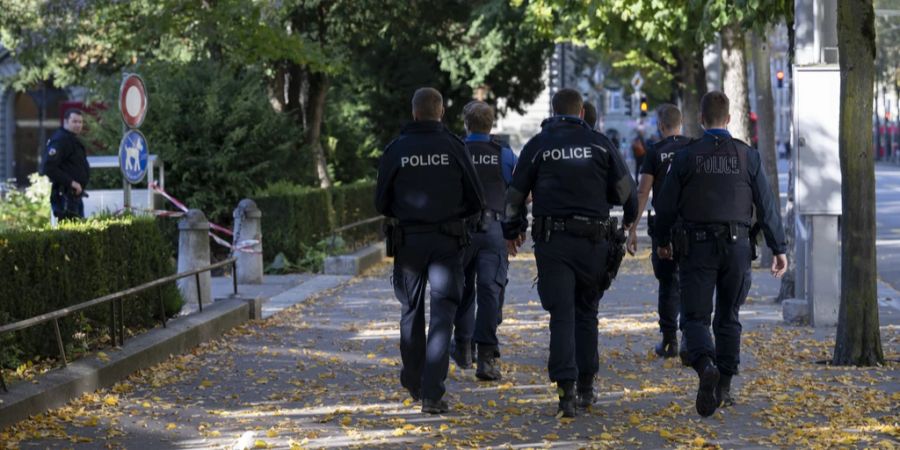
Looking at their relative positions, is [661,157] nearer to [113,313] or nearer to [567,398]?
[567,398]

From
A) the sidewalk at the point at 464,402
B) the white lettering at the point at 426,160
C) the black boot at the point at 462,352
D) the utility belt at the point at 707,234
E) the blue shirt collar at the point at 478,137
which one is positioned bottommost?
the sidewalk at the point at 464,402

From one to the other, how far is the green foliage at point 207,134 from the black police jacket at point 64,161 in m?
4.55

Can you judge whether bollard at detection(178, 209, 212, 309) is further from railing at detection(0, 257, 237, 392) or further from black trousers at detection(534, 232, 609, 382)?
black trousers at detection(534, 232, 609, 382)

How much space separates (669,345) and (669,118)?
1.68 m

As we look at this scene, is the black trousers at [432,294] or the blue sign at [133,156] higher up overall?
the blue sign at [133,156]

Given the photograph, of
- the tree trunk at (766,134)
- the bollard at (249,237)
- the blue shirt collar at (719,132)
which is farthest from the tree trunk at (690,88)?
the blue shirt collar at (719,132)

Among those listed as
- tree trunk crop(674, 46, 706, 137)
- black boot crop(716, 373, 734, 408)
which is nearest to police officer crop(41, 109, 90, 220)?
black boot crop(716, 373, 734, 408)

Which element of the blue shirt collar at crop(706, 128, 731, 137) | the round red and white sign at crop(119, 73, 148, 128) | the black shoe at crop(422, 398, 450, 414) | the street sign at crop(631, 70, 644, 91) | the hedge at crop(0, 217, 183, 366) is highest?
the street sign at crop(631, 70, 644, 91)

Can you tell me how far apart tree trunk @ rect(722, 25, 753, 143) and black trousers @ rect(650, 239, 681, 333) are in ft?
34.9

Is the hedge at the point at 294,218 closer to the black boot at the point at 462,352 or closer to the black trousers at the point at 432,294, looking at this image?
the black boot at the point at 462,352

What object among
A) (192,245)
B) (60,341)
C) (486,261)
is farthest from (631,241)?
(192,245)

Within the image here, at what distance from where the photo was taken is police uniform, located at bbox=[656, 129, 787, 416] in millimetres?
9312

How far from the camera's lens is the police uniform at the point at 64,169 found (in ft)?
57.3

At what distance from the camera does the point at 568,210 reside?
9062mm
